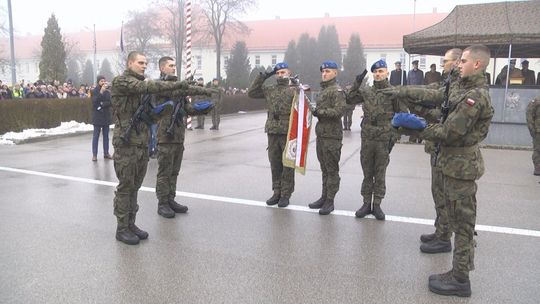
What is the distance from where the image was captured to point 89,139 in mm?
14570

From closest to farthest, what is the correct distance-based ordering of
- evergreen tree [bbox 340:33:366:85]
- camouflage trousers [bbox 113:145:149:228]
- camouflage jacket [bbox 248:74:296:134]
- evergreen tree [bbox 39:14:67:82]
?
camouflage trousers [bbox 113:145:149:228] → camouflage jacket [bbox 248:74:296:134] → evergreen tree [bbox 39:14:67:82] → evergreen tree [bbox 340:33:366:85]

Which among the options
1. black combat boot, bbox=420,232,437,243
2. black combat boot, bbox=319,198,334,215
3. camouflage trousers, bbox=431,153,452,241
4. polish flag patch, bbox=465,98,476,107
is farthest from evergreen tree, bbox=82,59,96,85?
polish flag patch, bbox=465,98,476,107

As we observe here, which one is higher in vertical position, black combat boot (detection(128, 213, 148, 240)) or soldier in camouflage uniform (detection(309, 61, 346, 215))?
soldier in camouflage uniform (detection(309, 61, 346, 215))

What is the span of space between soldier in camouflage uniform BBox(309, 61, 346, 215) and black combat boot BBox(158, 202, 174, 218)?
79.5 inches

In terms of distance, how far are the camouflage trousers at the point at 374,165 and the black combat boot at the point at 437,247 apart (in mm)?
1230

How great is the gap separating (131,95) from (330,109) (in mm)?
2551

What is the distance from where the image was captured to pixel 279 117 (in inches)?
260

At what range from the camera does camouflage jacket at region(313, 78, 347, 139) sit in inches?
243

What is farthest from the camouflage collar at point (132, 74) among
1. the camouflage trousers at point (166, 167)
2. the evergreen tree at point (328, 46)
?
the evergreen tree at point (328, 46)

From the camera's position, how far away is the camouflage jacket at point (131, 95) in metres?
4.90

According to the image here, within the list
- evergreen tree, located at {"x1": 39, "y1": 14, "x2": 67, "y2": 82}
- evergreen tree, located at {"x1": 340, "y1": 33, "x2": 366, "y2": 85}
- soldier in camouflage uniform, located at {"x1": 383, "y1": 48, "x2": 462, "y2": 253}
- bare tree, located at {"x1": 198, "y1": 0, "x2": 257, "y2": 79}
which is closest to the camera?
soldier in camouflage uniform, located at {"x1": 383, "y1": 48, "x2": 462, "y2": 253}

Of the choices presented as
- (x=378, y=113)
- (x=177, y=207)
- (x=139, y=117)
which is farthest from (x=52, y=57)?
(x=378, y=113)

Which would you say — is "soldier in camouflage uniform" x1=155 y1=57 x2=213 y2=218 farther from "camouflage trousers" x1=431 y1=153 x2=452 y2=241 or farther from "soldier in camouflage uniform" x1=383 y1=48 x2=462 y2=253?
"camouflage trousers" x1=431 y1=153 x2=452 y2=241

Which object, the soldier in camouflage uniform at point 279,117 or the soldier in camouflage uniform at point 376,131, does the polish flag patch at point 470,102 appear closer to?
the soldier in camouflage uniform at point 376,131
